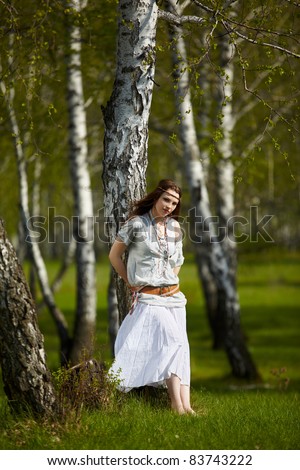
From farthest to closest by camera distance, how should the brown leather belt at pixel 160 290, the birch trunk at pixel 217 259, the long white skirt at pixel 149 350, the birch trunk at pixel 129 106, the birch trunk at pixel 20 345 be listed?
the birch trunk at pixel 217 259 → the birch trunk at pixel 129 106 → the brown leather belt at pixel 160 290 → the long white skirt at pixel 149 350 → the birch trunk at pixel 20 345

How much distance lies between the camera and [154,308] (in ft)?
23.9

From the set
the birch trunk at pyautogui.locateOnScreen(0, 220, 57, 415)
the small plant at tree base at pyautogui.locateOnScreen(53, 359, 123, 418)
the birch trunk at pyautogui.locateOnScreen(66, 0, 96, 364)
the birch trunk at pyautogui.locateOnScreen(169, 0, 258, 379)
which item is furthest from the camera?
the birch trunk at pyautogui.locateOnScreen(169, 0, 258, 379)

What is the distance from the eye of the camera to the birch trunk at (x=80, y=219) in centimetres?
1382

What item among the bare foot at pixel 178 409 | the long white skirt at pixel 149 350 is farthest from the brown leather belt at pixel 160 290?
the bare foot at pixel 178 409

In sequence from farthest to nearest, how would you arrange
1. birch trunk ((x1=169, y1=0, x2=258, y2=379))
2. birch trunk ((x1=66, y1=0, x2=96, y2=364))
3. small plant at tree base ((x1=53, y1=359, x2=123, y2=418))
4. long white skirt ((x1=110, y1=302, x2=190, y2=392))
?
birch trunk ((x1=169, y1=0, x2=258, y2=379)) → birch trunk ((x1=66, y1=0, x2=96, y2=364)) → long white skirt ((x1=110, y1=302, x2=190, y2=392)) → small plant at tree base ((x1=53, y1=359, x2=123, y2=418))

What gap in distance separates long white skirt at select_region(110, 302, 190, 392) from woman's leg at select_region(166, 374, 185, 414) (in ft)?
0.15

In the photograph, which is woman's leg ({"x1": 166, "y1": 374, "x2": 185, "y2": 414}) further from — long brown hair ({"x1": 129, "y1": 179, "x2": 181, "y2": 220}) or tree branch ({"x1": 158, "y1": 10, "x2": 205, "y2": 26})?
tree branch ({"x1": 158, "y1": 10, "x2": 205, "y2": 26})

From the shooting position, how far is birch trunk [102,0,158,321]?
7.67 metres

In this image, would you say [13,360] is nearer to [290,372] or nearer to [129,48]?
[129,48]

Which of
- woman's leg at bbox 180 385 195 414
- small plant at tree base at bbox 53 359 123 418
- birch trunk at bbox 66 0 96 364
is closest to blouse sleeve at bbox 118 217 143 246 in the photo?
small plant at tree base at bbox 53 359 123 418

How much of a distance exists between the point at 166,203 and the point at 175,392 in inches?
66.6

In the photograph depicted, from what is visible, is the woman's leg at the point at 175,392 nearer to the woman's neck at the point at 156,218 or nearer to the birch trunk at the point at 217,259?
the woman's neck at the point at 156,218

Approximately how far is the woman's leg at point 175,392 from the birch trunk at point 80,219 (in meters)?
6.29

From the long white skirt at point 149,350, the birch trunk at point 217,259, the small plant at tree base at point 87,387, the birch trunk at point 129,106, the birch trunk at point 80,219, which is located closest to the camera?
the small plant at tree base at point 87,387
